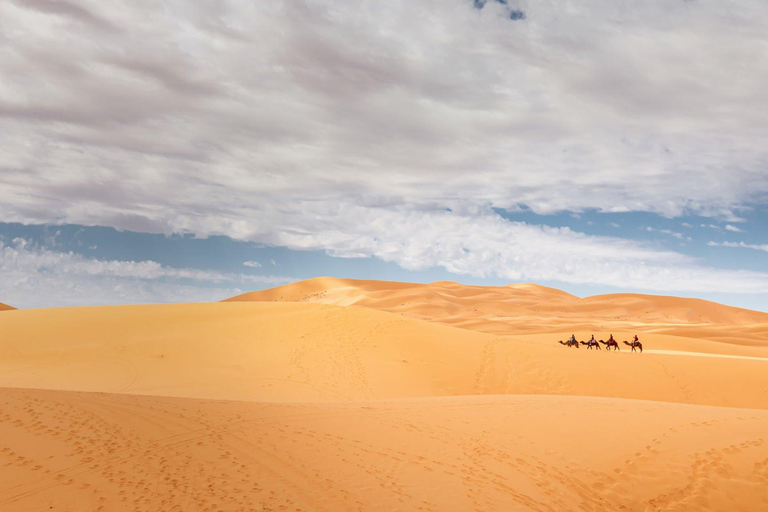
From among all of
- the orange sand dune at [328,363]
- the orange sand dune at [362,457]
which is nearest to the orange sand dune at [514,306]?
the orange sand dune at [328,363]

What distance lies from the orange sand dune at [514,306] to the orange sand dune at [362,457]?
1456 inches

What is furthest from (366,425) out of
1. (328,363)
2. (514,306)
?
(514,306)

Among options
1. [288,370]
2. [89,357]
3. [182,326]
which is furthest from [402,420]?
[182,326]

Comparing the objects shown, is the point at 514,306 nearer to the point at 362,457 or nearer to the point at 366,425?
the point at 366,425

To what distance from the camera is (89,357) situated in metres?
23.9

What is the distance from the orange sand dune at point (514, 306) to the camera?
178ft

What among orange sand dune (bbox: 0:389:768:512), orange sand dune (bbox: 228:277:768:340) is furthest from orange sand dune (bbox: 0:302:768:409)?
orange sand dune (bbox: 228:277:768:340)

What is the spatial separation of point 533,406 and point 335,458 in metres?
6.80

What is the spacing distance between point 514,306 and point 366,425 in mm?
64578

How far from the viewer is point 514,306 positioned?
73438 millimetres

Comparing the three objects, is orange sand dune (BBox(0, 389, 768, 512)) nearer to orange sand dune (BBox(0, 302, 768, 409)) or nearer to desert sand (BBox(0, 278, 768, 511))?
desert sand (BBox(0, 278, 768, 511))

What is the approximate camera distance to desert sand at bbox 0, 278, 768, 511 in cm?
793

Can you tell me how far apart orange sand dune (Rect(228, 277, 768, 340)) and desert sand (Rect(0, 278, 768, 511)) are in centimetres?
2577

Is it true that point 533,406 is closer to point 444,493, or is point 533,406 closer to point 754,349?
point 444,493
